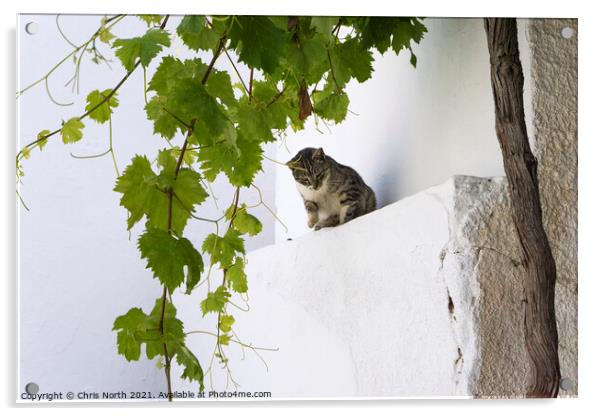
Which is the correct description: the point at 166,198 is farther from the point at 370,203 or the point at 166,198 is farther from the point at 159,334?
the point at 370,203

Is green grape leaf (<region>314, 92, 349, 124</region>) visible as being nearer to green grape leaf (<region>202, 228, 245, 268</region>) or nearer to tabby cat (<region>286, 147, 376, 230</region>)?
tabby cat (<region>286, 147, 376, 230</region>)

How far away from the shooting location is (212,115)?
0.76 meters

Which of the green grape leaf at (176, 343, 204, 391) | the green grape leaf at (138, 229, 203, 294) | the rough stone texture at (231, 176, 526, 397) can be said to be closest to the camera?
the green grape leaf at (138, 229, 203, 294)

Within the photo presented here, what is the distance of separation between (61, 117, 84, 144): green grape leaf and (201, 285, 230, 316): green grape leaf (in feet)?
0.96

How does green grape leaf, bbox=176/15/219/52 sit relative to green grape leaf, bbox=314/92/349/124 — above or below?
above

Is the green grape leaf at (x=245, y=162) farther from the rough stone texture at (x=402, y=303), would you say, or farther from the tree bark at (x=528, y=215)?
the tree bark at (x=528, y=215)

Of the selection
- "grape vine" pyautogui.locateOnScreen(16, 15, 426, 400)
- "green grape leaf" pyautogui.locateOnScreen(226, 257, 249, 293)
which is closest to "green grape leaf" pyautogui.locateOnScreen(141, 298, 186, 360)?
"grape vine" pyautogui.locateOnScreen(16, 15, 426, 400)

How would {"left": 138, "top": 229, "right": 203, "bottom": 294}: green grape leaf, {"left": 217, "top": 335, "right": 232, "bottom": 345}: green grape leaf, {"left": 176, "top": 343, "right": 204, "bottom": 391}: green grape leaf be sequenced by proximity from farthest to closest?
{"left": 217, "top": 335, "right": 232, "bottom": 345}: green grape leaf < {"left": 176, "top": 343, "right": 204, "bottom": 391}: green grape leaf < {"left": 138, "top": 229, "right": 203, "bottom": 294}: green grape leaf

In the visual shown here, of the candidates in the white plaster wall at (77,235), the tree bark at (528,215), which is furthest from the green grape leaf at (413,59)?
the white plaster wall at (77,235)

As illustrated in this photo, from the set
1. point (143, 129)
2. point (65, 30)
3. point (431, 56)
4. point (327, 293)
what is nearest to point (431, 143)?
point (431, 56)

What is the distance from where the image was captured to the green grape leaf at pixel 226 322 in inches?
42.6

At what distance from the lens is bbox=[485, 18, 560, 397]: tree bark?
971 mm

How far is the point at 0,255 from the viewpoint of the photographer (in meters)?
1.02

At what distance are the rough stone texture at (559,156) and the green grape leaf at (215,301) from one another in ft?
1.54
